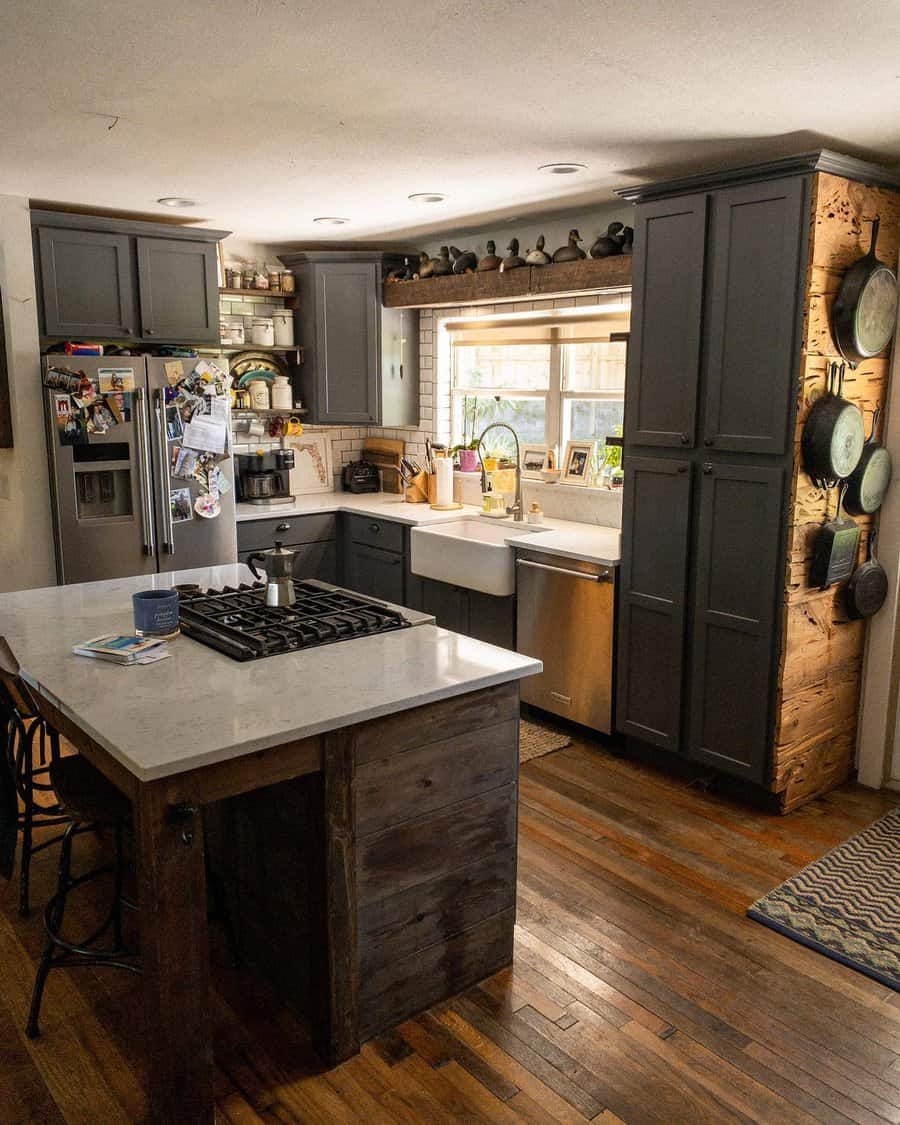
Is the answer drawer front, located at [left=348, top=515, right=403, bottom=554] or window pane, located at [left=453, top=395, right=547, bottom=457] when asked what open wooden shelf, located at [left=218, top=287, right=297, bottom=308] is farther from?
drawer front, located at [left=348, top=515, right=403, bottom=554]

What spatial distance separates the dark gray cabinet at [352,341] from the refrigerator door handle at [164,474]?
1241 millimetres

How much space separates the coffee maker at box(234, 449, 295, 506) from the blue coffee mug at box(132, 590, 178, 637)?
290 cm

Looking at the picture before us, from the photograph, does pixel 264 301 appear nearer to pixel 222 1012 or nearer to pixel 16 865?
pixel 16 865

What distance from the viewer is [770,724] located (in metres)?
3.42

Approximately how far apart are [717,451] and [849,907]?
5.30 feet

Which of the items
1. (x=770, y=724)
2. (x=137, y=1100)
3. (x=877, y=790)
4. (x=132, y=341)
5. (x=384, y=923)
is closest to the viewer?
(x=137, y=1100)

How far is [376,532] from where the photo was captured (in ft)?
17.2

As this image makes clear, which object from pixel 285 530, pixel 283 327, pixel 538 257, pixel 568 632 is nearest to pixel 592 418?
pixel 538 257

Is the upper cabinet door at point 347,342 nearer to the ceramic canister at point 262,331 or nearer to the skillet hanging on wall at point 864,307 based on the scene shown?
the ceramic canister at point 262,331

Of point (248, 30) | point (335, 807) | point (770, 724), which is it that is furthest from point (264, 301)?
point (335, 807)

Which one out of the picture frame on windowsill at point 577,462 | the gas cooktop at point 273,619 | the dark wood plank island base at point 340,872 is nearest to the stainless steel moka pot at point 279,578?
the gas cooktop at point 273,619

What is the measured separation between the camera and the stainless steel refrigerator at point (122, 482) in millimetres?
4305

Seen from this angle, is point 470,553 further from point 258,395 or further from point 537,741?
point 258,395

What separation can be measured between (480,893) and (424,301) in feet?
11.9
